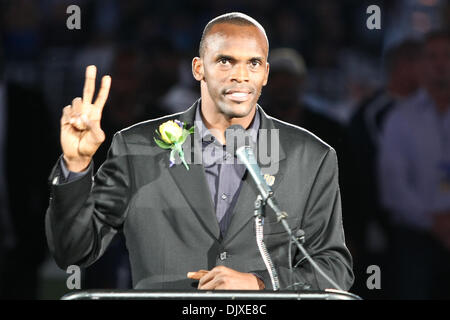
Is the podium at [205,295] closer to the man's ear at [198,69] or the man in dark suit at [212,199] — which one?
the man in dark suit at [212,199]

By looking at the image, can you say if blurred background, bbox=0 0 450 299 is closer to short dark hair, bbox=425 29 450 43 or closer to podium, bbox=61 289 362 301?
short dark hair, bbox=425 29 450 43

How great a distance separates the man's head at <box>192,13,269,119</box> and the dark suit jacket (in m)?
0.16

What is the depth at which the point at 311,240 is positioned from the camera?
2.81m

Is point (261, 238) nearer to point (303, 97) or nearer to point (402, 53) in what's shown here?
point (303, 97)

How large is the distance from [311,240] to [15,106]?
1.91 m


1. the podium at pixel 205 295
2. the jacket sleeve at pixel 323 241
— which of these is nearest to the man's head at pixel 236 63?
the jacket sleeve at pixel 323 241

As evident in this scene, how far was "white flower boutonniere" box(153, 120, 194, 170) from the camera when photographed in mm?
2881

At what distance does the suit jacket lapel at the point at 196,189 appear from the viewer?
2752mm

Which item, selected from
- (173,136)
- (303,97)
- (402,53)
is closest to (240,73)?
(173,136)

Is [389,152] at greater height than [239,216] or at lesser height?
greater

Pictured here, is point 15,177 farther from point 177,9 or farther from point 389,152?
point 389,152

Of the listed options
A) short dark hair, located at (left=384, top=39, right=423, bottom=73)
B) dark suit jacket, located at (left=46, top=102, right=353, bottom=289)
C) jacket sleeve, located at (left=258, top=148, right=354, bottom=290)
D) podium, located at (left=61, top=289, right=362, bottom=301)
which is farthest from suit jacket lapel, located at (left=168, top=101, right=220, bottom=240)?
short dark hair, located at (left=384, top=39, right=423, bottom=73)

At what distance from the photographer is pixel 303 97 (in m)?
3.96

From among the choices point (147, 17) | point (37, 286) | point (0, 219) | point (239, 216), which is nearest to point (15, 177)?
point (0, 219)
